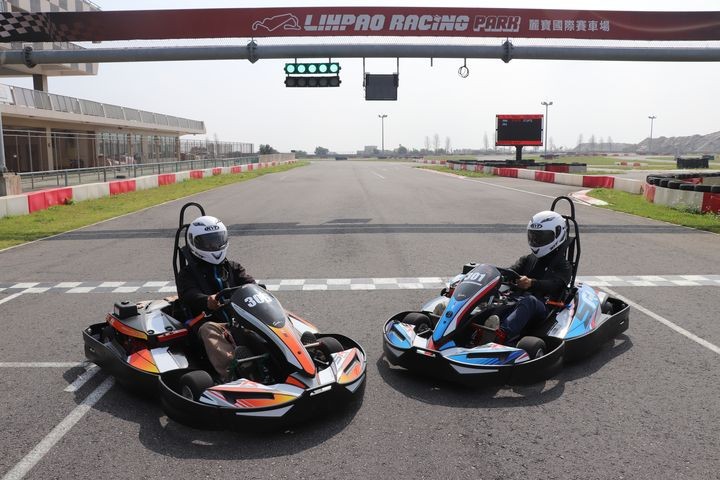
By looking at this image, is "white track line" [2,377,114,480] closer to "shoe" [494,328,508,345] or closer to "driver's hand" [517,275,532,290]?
"shoe" [494,328,508,345]

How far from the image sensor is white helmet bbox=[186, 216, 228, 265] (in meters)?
4.86

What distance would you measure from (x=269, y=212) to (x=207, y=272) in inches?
455

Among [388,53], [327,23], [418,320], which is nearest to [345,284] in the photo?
[418,320]

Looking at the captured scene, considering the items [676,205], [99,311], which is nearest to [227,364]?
[99,311]

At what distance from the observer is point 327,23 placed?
48.6 feet

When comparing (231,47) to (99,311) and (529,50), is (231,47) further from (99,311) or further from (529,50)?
(99,311)

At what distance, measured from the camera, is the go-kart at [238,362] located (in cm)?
361

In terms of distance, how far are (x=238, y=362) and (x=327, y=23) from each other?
1253 centimetres

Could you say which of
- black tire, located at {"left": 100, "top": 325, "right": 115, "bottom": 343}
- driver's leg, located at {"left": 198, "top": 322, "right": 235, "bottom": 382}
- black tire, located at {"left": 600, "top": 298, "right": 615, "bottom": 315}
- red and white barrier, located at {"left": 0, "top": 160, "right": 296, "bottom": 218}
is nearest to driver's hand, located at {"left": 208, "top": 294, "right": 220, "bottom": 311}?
driver's leg, located at {"left": 198, "top": 322, "right": 235, "bottom": 382}

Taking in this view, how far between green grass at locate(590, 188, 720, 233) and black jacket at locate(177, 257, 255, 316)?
11.3 metres

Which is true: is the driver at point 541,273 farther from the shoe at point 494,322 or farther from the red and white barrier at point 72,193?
the red and white barrier at point 72,193

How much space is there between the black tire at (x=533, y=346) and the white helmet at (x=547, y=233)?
1.13 m

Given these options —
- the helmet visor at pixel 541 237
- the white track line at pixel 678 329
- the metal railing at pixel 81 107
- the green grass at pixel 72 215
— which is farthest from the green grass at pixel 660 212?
the metal railing at pixel 81 107

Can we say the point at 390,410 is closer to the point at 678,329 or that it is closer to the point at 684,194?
the point at 678,329
